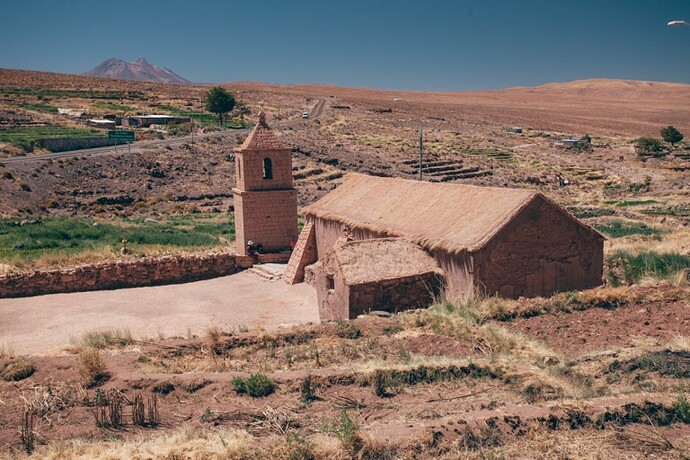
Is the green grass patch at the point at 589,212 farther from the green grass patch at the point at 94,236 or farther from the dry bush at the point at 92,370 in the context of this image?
the dry bush at the point at 92,370

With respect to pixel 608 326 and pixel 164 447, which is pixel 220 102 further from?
pixel 164 447

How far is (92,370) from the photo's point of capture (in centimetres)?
1041

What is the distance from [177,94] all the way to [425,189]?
85908mm

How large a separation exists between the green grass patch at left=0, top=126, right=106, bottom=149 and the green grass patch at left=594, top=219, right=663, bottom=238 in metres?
43.0

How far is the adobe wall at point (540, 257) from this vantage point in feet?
52.7

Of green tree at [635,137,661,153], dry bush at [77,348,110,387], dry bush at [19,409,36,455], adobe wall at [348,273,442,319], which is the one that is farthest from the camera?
green tree at [635,137,661,153]

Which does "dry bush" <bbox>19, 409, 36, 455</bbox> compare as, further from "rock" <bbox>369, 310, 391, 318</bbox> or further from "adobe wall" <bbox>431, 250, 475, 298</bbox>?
"adobe wall" <bbox>431, 250, 475, 298</bbox>

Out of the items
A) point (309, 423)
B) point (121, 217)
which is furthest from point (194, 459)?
point (121, 217)

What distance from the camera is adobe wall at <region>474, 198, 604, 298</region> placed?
1608 cm

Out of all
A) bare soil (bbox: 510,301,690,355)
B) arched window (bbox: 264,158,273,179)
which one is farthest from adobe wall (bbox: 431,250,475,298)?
arched window (bbox: 264,158,273,179)

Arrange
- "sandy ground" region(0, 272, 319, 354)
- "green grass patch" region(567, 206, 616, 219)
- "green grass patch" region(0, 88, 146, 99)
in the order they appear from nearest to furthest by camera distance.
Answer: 1. "sandy ground" region(0, 272, 319, 354)
2. "green grass patch" region(567, 206, 616, 219)
3. "green grass patch" region(0, 88, 146, 99)

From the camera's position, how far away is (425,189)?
21531mm

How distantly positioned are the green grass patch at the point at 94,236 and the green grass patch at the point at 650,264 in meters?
16.6

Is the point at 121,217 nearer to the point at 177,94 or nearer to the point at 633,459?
the point at 633,459
